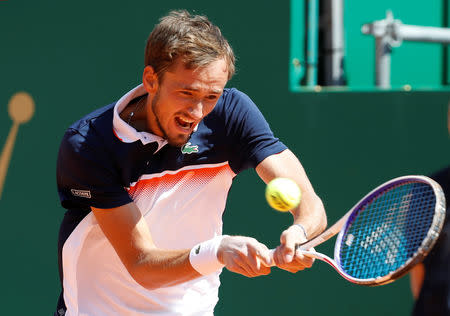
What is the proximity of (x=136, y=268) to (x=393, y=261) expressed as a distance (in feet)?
2.68

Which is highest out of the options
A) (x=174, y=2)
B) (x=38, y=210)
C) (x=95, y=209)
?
(x=174, y=2)

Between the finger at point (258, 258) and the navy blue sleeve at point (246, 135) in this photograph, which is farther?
the navy blue sleeve at point (246, 135)

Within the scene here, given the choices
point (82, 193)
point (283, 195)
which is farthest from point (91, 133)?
point (283, 195)

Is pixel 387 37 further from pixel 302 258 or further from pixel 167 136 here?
pixel 302 258

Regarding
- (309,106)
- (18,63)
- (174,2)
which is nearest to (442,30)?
(309,106)

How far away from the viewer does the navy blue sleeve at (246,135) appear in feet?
9.02

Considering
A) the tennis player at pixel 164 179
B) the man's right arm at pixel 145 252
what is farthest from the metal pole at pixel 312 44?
the man's right arm at pixel 145 252

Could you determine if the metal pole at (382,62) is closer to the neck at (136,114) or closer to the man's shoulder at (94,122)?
the neck at (136,114)

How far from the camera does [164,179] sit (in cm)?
272

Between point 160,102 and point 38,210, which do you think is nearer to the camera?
point 160,102

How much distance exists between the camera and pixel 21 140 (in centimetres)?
376

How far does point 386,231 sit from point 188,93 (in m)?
0.81

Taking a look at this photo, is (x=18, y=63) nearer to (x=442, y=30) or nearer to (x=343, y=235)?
(x=343, y=235)

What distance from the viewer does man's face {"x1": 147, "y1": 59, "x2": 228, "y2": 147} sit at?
246 centimetres
